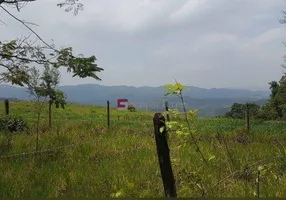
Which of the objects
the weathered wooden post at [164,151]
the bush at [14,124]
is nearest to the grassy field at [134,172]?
the weathered wooden post at [164,151]

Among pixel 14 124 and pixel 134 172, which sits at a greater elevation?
pixel 14 124

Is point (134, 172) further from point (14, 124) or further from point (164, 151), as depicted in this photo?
point (14, 124)

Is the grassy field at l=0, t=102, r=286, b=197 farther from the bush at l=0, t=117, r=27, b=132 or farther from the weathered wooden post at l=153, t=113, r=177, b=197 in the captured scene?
the bush at l=0, t=117, r=27, b=132

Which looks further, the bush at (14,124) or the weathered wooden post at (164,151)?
the bush at (14,124)

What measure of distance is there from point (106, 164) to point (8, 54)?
3473mm

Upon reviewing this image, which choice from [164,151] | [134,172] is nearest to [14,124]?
[134,172]

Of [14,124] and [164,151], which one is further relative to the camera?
[14,124]

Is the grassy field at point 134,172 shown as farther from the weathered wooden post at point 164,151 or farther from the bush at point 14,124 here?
the bush at point 14,124

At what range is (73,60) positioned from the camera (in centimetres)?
770

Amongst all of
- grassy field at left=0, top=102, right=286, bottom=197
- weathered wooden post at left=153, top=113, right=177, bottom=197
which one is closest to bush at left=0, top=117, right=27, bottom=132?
grassy field at left=0, top=102, right=286, bottom=197

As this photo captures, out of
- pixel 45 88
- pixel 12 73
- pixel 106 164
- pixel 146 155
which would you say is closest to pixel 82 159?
pixel 106 164

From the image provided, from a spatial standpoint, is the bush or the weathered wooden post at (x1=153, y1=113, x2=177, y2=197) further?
the bush

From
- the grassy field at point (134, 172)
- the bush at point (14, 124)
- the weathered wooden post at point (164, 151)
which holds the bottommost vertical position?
the grassy field at point (134, 172)

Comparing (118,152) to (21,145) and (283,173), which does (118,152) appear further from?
(283,173)
